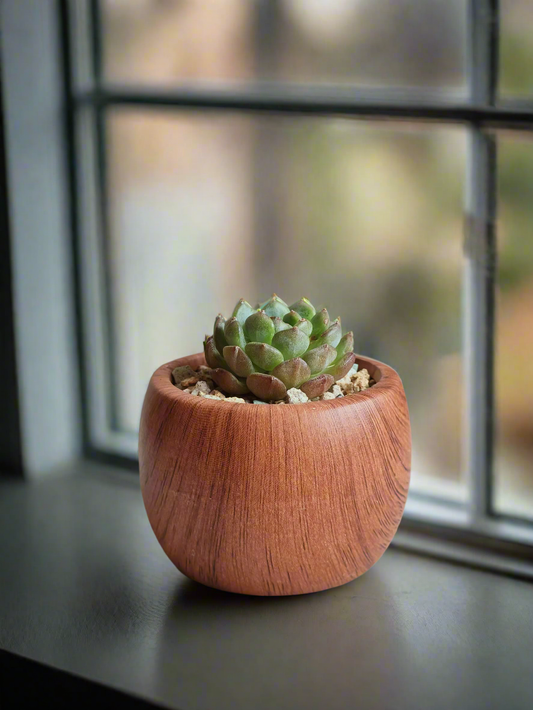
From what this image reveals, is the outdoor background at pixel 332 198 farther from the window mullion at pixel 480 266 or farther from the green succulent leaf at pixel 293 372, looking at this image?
the green succulent leaf at pixel 293 372

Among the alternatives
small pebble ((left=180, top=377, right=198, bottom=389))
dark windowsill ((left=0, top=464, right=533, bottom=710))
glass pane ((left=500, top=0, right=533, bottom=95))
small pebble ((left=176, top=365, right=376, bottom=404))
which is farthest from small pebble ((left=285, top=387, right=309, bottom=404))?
glass pane ((left=500, top=0, right=533, bottom=95))

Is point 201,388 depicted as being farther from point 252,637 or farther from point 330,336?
point 252,637

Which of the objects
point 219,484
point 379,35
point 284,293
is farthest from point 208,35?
point 219,484

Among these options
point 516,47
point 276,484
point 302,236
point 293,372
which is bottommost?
point 276,484

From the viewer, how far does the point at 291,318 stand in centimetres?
82

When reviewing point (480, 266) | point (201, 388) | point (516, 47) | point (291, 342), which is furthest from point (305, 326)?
point (516, 47)

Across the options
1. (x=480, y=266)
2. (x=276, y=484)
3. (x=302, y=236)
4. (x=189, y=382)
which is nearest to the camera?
(x=276, y=484)

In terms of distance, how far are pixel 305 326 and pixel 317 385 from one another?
0.20ft

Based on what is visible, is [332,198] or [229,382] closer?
[229,382]

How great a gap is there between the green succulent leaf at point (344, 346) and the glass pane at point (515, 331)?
0.81 feet

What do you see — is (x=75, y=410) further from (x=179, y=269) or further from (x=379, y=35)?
(x=379, y=35)

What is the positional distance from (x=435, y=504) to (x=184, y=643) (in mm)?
418

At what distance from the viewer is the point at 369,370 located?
91 cm

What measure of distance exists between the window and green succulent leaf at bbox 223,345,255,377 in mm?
328
